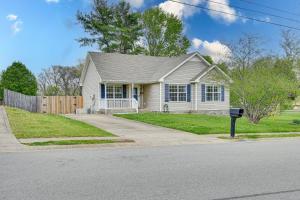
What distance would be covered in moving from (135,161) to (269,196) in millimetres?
4011

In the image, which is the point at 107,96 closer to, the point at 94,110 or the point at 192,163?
the point at 94,110

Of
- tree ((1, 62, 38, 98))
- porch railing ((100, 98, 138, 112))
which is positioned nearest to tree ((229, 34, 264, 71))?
porch railing ((100, 98, 138, 112))

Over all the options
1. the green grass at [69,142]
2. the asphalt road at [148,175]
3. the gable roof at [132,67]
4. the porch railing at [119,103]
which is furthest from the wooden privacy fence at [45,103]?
the asphalt road at [148,175]

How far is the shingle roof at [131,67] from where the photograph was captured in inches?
1219

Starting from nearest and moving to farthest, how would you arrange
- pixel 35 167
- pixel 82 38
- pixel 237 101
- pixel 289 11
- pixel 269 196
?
pixel 269 196
pixel 35 167
pixel 237 101
pixel 289 11
pixel 82 38

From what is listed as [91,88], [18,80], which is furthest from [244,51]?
[18,80]

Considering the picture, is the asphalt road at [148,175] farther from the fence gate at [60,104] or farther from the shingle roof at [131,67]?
the fence gate at [60,104]

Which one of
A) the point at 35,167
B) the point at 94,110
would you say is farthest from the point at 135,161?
the point at 94,110

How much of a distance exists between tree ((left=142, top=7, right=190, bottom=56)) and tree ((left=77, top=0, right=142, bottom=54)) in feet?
11.2

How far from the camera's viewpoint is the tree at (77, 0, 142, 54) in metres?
49.4

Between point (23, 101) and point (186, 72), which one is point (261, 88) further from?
point (23, 101)

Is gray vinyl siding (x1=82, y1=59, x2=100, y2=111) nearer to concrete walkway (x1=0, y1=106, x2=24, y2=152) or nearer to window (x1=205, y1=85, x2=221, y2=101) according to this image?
window (x1=205, y1=85, x2=221, y2=101)

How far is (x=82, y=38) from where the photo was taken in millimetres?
50094

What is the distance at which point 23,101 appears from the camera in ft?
113
